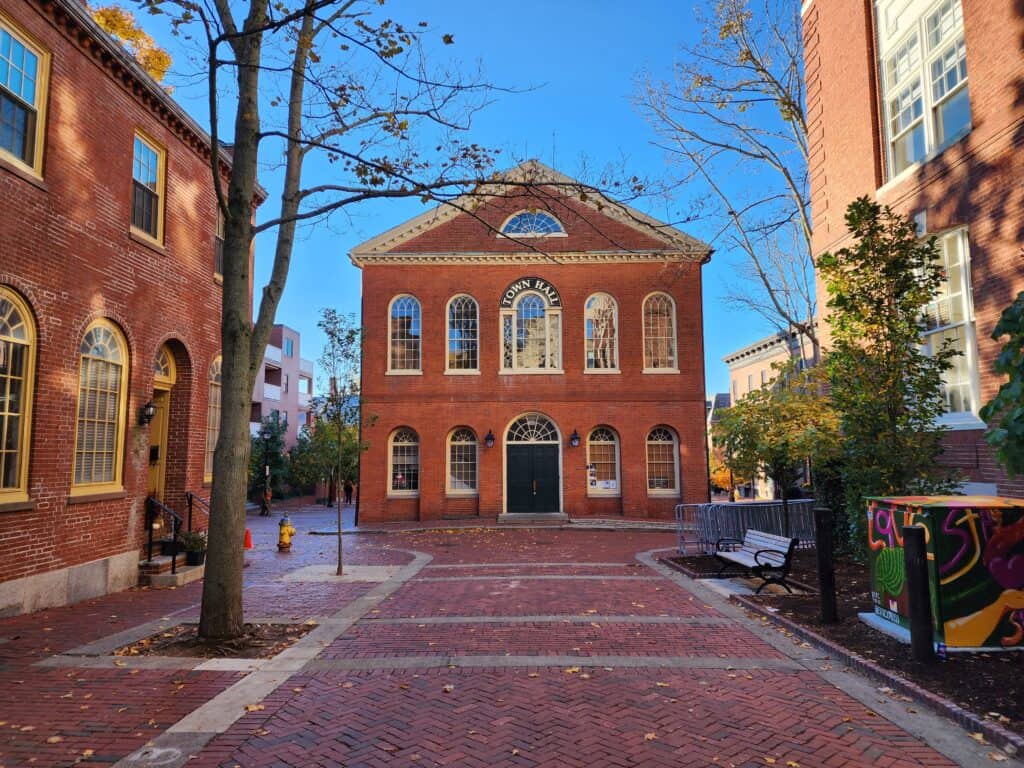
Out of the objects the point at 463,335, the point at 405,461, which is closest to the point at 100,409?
the point at 405,461

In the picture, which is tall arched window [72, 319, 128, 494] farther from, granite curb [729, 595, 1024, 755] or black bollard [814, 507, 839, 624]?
black bollard [814, 507, 839, 624]

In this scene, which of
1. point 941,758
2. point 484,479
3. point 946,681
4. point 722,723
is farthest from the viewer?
point 484,479

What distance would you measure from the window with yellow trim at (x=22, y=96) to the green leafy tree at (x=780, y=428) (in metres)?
12.3

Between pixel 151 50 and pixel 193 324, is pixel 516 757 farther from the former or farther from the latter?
pixel 151 50

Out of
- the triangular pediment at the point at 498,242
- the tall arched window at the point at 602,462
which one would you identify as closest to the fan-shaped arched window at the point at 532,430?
the tall arched window at the point at 602,462

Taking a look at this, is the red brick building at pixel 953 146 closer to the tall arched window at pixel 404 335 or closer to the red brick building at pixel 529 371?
the red brick building at pixel 529 371

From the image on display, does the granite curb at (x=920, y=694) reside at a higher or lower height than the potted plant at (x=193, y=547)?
lower

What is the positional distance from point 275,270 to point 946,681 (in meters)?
7.97

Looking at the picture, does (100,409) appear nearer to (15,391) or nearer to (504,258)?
(15,391)

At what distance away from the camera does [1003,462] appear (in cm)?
474

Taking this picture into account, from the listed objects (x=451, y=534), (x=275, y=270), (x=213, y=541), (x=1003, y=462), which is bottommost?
(x=451, y=534)

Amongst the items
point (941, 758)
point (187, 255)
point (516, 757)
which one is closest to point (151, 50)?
point (187, 255)

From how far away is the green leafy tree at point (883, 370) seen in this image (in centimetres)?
791

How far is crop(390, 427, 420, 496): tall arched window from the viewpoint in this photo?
23297mm
